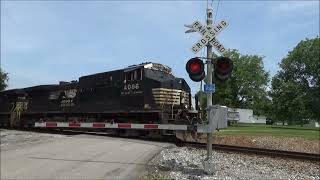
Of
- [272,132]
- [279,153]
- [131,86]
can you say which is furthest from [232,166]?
[272,132]

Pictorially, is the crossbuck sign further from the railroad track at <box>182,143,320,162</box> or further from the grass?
the grass

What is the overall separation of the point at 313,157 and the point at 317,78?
54181 mm

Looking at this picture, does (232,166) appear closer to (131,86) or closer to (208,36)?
(208,36)

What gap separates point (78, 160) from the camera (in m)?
13.0

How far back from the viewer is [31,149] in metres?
15.9

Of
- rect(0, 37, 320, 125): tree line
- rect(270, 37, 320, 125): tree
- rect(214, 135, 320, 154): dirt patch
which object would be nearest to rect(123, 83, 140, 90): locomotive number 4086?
rect(214, 135, 320, 154): dirt patch

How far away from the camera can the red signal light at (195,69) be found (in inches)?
428

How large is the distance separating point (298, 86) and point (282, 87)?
2192 mm

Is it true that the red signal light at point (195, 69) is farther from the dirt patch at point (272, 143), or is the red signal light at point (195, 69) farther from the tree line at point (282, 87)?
the tree line at point (282, 87)

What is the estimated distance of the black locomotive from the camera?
20.2 metres

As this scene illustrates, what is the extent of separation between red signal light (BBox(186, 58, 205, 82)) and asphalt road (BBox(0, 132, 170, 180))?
106 inches

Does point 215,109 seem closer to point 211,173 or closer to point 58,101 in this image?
point 211,173

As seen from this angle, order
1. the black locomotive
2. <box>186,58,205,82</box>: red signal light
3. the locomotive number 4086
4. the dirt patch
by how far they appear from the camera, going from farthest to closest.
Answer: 1. the dirt patch
2. the locomotive number 4086
3. the black locomotive
4. <box>186,58,205,82</box>: red signal light

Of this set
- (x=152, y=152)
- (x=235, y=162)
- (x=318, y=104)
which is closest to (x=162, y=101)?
(x=152, y=152)
